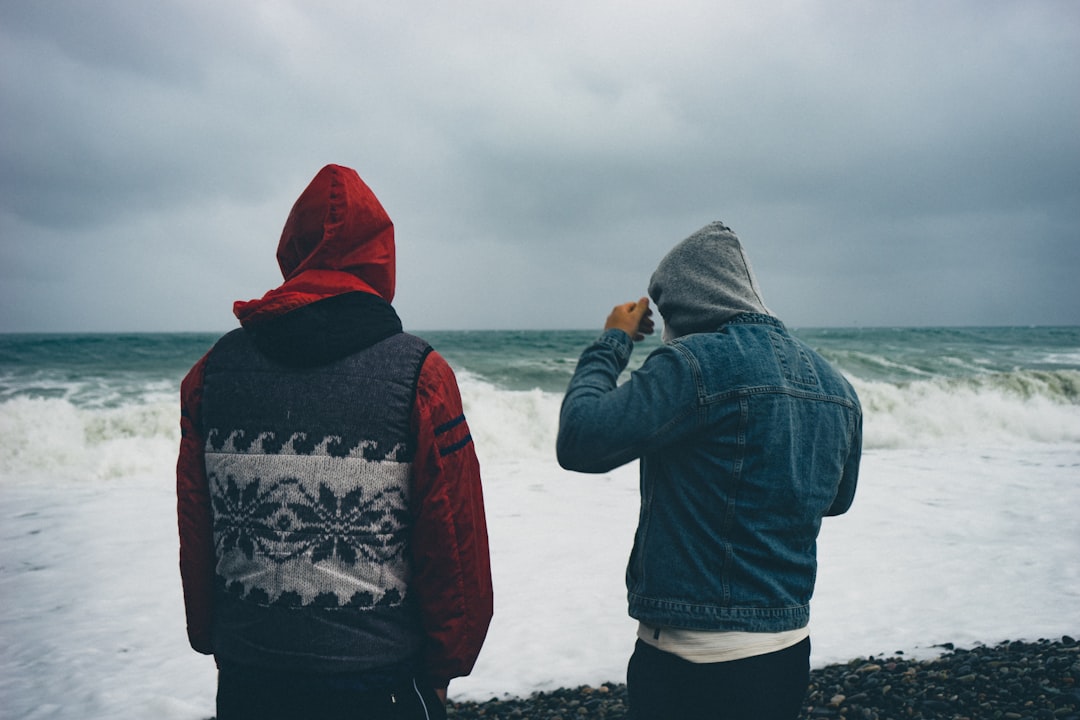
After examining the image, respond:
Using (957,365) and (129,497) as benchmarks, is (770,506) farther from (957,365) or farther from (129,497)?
(957,365)

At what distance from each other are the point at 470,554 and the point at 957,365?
32.7m

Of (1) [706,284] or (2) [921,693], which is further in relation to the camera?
(2) [921,693]

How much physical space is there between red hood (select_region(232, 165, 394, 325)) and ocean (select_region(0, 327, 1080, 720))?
3367 millimetres

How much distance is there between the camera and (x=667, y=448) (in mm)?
1832

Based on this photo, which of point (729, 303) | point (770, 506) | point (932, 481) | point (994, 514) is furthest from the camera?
point (932, 481)

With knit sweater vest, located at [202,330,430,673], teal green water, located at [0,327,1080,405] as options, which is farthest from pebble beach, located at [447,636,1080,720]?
teal green water, located at [0,327,1080,405]

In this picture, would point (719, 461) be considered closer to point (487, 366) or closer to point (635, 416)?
point (635, 416)

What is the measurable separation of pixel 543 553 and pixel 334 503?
5728 millimetres

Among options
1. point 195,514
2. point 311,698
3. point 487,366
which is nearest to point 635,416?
point 311,698

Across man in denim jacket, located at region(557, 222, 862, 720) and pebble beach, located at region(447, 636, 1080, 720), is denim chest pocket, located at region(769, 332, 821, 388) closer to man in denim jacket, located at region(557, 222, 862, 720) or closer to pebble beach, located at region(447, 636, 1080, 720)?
man in denim jacket, located at region(557, 222, 862, 720)

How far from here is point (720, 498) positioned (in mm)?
1750

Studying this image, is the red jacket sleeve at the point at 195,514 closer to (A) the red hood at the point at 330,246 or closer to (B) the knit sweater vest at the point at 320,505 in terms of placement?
(B) the knit sweater vest at the point at 320,505

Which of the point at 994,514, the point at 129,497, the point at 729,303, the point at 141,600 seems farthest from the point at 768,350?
the point at 129,497

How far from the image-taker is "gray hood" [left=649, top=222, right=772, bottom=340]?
1910 mm
